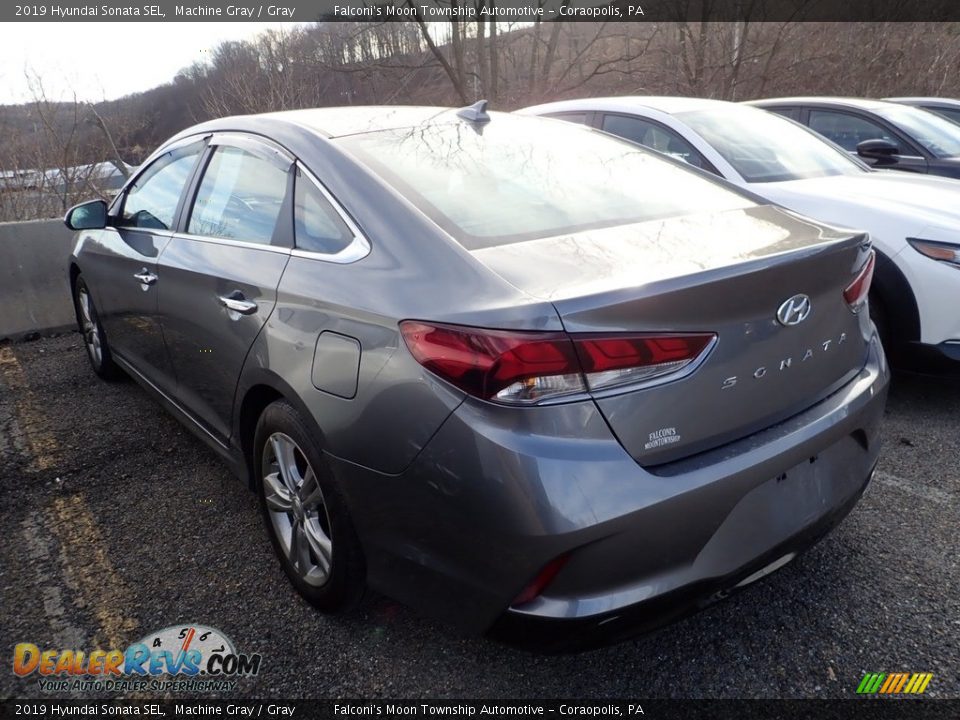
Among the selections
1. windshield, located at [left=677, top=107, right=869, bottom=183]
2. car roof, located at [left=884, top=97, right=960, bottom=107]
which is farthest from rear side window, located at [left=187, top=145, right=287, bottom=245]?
car roof, located at [left=884, top=97, right=960, bottom=107]

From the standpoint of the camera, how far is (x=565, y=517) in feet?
5.01

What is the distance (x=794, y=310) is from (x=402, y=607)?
60.5 inches

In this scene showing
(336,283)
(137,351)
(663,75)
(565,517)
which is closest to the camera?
(565,517)

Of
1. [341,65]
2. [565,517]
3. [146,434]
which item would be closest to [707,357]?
[565,517]

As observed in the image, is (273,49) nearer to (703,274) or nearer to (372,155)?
(372,155)

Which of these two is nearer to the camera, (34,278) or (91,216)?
(91,216)

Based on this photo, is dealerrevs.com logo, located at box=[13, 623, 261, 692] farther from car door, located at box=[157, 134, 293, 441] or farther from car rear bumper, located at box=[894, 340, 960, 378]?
car rear bumper, located at box=[894, 340, 960, 378]

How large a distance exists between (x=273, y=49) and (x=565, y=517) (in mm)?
12921

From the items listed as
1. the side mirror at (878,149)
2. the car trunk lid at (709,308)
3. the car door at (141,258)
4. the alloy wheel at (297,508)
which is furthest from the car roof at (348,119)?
the side mirror at (878,149)

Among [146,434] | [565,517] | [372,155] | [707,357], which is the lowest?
[146,434]

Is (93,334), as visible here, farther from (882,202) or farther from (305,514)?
(882,202)

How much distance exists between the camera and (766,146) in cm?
469

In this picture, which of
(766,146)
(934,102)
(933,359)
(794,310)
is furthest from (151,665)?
(934,102)

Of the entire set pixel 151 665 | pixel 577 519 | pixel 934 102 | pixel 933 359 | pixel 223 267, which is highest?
pixel 934 102
